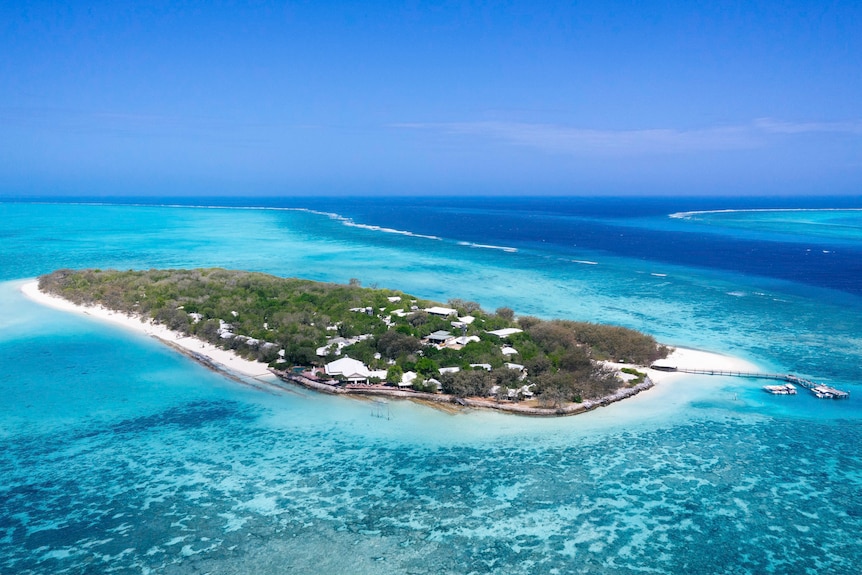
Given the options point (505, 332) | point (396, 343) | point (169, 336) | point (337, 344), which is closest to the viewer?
point (396, 343)

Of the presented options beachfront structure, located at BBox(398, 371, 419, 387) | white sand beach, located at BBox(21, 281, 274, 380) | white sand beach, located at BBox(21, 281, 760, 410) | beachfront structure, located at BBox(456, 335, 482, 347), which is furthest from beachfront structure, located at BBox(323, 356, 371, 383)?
beachfront structure, located at BBox(456, 335, 482, 347)

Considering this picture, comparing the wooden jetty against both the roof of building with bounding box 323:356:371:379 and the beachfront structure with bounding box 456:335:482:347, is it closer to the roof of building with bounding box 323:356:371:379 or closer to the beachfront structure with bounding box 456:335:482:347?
the beachfront structure with bounding box 456:335:482:347

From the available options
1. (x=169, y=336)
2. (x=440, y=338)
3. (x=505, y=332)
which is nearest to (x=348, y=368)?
(x=440, y=338)

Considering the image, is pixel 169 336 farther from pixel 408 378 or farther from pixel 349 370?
pixel 408 378

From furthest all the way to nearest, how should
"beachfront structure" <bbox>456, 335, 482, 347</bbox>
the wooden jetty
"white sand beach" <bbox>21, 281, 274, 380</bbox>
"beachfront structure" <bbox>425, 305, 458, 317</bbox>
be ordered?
"beachfront structure" <bbox>425, 305, 458, 317</bbox>, "beachfront structure" <bbox>456, 335, 482, 347</bbox>, "white sand beach" <bbox>21, 281, 274, 380</bbox>, the wooden jetty

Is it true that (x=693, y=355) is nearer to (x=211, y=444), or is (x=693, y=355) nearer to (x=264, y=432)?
(x=264, y=432)

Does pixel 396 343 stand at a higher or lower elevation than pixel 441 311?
lower

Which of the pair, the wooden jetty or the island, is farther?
the wooden jetty
